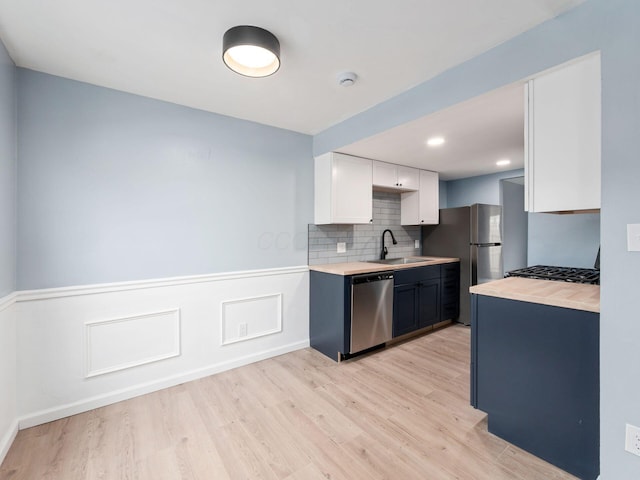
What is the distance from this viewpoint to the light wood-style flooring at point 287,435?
1533mm

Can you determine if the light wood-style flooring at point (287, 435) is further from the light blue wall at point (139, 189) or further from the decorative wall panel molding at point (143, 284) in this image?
the light blue wall at point (139, 189)

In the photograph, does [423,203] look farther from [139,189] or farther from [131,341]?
[131,341]

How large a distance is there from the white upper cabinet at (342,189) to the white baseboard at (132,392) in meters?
1.55

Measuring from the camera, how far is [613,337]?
127 centimetres

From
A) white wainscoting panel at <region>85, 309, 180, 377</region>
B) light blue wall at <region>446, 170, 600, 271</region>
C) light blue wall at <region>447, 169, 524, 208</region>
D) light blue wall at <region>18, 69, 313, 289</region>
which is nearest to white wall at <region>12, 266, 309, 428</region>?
white wainscoting panel at <region>85, 309, 180, 377</region>

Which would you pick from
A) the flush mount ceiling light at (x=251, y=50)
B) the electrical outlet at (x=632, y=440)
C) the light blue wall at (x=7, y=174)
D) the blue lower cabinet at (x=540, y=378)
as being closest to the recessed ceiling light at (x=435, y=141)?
the blue lower cabinet at (x=540, y=378)

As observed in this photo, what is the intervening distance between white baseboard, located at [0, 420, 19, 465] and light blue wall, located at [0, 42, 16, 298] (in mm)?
830

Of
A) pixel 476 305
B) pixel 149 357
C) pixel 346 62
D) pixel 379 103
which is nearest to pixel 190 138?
pixel 346 62

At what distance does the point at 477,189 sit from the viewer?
448 centimetres

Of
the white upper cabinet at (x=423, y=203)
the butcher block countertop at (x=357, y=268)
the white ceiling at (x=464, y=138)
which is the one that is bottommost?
the butcher block countertop at (x=357, y=268)

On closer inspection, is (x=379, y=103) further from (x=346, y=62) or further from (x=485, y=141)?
(x=485, y=141)

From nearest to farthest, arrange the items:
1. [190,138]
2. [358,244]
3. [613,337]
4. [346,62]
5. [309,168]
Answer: [613,337] < [346,62] < [190,138] < [309,168] < [358,244]

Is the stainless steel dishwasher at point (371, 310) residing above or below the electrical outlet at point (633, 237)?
below

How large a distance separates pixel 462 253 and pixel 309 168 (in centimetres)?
236
